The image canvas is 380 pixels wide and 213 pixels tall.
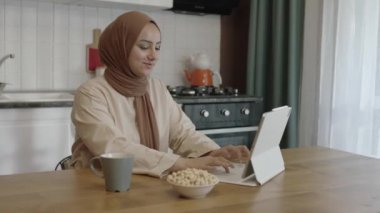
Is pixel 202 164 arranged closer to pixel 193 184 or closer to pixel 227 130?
pixel 193 184

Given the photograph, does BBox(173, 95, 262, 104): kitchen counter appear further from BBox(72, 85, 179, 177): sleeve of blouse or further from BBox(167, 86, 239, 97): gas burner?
BBox(72, 85, 179, 177): sleeve of blouse

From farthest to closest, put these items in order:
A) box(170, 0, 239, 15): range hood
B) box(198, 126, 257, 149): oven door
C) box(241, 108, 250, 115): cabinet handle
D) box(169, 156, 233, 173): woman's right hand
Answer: box(170, 0, 239, 15): range hood → box(241, 108, 250, 115): cabinet handle → box(198, 126, 257, 149): oven door → box(169, 156, 233, 173): woman's right hand

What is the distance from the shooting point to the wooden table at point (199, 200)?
114 centimetres

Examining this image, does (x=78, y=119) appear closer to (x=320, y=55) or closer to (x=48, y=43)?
(x=48, y=43)

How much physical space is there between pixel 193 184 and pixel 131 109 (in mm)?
655

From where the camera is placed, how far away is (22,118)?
263 cm

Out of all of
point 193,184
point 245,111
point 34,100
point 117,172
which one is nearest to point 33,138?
point 34,100

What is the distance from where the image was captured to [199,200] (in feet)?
3.99

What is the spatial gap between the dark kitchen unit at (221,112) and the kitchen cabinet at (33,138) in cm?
73

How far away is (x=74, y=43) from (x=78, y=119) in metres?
1.78

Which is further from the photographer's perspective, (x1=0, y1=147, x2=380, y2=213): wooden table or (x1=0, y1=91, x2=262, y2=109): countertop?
(x1=0, y1=91, x2=262, y2=109): countertop

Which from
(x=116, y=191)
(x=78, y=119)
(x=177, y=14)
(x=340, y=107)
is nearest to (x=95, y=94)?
(x=78, y=119)

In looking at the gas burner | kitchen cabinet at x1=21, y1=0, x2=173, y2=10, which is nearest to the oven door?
the gas burner

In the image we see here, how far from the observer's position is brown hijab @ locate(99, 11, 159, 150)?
1.81 m
